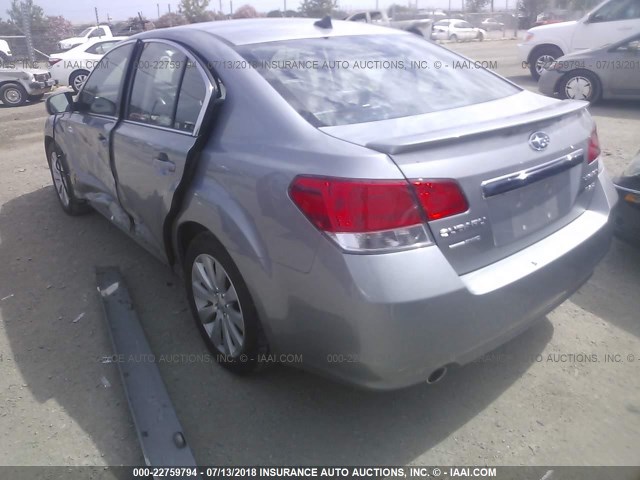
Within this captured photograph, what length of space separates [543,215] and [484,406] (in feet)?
3.10

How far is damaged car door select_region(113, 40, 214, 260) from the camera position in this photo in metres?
2.95

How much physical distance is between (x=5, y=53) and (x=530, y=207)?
81.6 ft

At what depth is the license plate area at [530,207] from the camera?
2281 millimetres

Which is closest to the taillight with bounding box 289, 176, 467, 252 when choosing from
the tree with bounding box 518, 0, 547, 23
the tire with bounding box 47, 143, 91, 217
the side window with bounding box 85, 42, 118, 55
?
the tire with bounding box 47, 143, 91, 217

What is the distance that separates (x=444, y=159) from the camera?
7.08 ft

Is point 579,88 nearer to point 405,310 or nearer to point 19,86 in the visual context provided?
point 405,310

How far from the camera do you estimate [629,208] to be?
12.3 feet

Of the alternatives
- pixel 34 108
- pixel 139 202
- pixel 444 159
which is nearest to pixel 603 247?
pixel 444 159

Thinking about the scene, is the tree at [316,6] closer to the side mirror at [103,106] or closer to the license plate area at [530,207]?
the side mirror at [103,106]

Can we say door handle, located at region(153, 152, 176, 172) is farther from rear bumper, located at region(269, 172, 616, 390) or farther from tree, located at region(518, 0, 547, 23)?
tree, located at region(518, 0, 547, 23)

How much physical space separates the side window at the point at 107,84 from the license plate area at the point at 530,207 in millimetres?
2638

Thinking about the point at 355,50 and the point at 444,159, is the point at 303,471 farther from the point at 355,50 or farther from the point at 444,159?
the point at 355,50

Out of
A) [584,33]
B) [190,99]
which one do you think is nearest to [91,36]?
[584,33]

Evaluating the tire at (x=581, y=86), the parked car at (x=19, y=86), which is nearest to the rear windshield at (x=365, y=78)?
the tire at (x=581, y=86)
